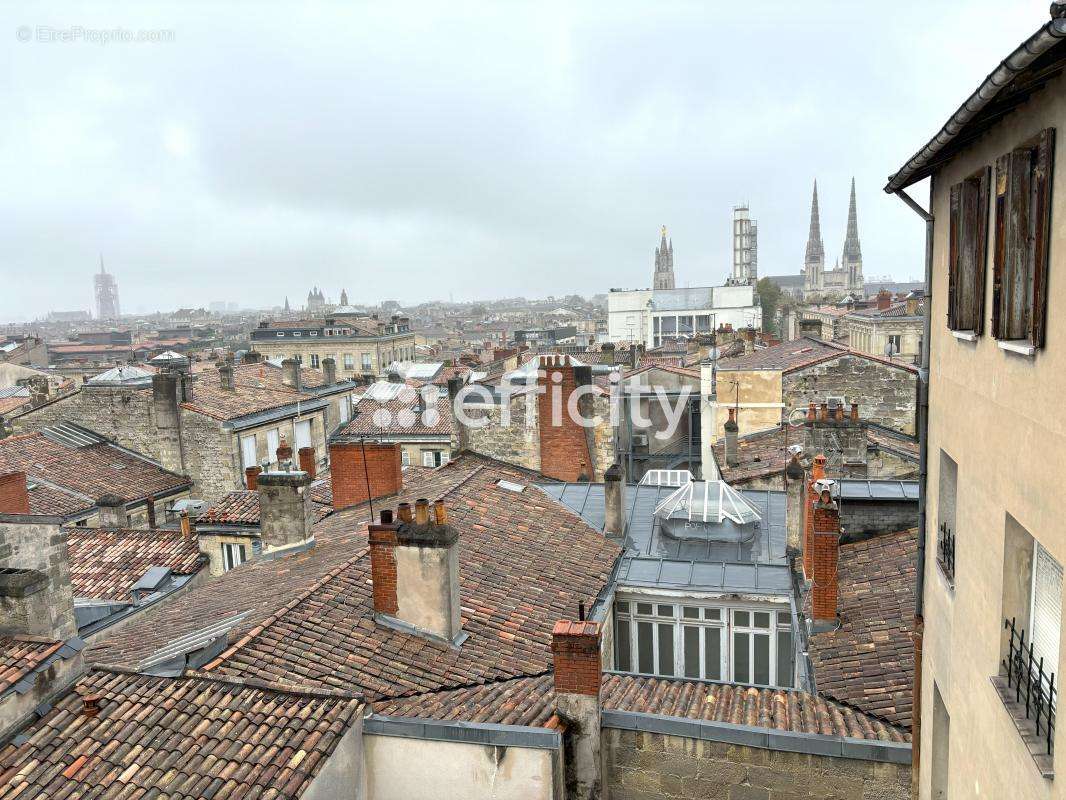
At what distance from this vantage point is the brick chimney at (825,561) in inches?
A: 408

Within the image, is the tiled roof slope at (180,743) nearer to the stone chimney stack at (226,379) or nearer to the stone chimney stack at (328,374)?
the stone chimney stack at (226,379)

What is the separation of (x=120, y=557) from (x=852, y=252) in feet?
554

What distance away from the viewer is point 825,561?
34.1ft

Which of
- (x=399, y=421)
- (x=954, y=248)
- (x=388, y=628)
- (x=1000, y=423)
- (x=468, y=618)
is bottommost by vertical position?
(x=399, y=421)

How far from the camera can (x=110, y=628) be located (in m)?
13.3

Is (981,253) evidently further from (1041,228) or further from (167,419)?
(167,419)

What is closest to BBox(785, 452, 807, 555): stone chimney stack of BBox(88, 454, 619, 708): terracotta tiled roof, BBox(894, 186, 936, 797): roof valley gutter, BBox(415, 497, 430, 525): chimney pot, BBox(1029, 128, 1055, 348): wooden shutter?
BBox(88, 454, 619, 708): terracotta tiled roof

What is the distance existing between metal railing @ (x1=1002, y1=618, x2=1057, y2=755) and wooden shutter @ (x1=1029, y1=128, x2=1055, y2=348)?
1880 mm

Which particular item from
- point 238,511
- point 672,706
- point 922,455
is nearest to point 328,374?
point 238,511

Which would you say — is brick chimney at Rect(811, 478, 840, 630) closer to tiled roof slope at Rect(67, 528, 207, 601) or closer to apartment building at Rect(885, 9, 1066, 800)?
apartment building at Rect(885, 9, 1066, 800)

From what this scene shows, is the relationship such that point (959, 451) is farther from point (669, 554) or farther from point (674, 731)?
point (669, 554)

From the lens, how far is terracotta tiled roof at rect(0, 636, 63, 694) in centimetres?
763

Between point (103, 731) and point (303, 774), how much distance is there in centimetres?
234

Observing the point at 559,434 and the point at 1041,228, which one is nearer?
the point at 1041,228
